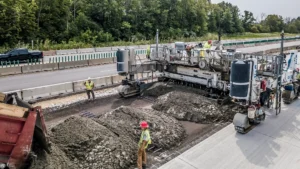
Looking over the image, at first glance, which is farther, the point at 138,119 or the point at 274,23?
the point at 274,23

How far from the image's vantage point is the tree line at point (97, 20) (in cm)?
3619

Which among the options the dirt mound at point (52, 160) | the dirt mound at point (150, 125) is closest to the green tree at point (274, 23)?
the dirt mound at point (150, 125)

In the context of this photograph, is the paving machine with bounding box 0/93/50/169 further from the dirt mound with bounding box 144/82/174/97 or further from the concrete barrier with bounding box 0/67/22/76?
the concrete barrier with bounding box 0/67/22/76

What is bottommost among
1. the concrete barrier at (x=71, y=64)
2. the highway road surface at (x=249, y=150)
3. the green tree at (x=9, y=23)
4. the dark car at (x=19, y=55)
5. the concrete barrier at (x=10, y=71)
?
the highway road surface at (x=249, y=150)

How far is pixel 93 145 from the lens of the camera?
24.9 ft

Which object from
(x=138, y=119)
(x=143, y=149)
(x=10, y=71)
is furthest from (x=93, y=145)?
(x=10, y=71)

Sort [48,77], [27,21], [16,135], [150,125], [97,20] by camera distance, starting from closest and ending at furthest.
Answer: [16,135]
[150,125]
[48,77]
[27,21]
[97,20]

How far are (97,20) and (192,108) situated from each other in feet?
134

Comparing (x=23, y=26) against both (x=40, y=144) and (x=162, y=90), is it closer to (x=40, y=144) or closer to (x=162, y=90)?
(x=162, y=90)

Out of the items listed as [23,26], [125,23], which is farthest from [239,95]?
[125,23]

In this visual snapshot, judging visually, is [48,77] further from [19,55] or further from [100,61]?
[100,61]

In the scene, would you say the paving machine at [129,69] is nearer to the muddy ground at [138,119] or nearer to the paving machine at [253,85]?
the muddy ground at [138,119]

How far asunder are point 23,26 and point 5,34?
3.14m

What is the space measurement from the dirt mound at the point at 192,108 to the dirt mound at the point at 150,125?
1309 mm
